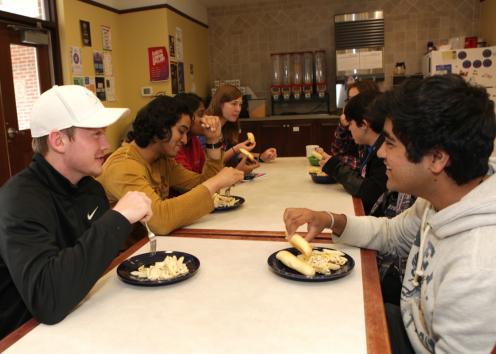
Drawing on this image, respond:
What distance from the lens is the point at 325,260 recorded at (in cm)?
140

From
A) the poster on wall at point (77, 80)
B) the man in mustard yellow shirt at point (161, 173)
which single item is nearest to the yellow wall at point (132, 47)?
the poster on wall at point (77, 80)

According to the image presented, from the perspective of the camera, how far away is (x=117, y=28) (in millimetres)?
5516

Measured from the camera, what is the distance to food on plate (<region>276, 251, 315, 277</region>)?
130 cm

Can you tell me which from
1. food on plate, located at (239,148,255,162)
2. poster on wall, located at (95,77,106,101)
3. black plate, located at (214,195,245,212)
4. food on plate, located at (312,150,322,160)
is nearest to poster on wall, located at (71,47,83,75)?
poster on wall, located at (95,77,106,101)

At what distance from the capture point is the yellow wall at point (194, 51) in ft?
19.2

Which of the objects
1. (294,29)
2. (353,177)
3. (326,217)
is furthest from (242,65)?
(326,217)

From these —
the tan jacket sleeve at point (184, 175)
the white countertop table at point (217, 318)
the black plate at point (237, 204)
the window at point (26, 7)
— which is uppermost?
the window at point (26, 7)

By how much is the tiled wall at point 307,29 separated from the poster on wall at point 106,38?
6.99 feet

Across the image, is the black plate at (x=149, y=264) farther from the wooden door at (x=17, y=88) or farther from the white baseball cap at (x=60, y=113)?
the wooden door at (x=17, y=88)

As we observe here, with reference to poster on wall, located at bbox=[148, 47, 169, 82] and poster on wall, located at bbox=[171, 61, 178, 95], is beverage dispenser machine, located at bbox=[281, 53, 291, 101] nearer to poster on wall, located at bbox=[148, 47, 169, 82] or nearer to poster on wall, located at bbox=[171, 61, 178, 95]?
poster on wall, located at bbox=[171, 61, 178, 95]

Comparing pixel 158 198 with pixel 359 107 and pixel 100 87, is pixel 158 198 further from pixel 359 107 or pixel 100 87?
pixel 100 87

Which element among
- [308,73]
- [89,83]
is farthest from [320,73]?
[89,83]

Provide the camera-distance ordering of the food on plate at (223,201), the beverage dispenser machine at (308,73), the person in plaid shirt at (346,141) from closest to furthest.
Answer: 1. the food on plate at (223,201)
2. the person in plaid shirt at (346,141)
3. the beverage dispenser machine at (308,73)

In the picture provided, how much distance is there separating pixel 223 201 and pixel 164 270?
3.00ft
